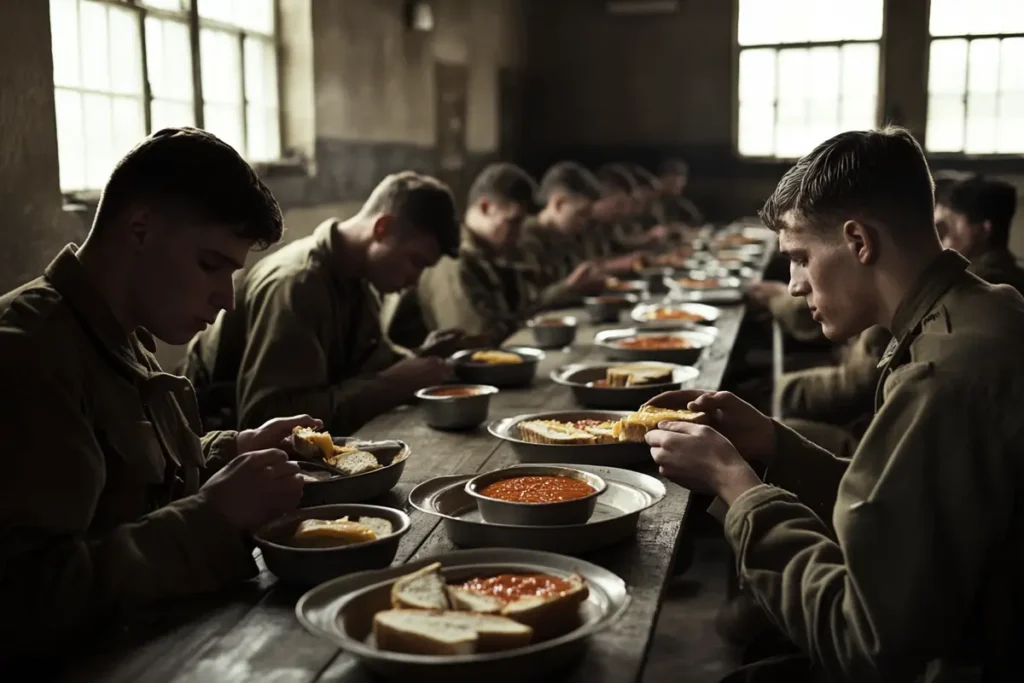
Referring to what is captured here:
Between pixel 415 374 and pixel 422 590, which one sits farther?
pixel 415 374

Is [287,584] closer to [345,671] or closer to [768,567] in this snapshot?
[345,671]

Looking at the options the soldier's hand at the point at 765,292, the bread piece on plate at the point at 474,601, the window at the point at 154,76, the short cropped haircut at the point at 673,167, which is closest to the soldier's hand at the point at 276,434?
the bread piece on plate at the point at 474,601

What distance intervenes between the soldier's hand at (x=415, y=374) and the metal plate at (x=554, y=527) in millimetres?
1036

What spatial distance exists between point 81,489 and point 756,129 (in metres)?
11.3

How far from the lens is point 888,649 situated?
1.44 metres

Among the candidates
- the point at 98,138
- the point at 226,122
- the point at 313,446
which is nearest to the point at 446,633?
the point at 313,446

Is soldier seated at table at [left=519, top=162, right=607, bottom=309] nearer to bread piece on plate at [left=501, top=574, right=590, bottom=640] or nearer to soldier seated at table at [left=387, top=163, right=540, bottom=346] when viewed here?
soldier seated at table at [left=387, top=163, right=540, bottom=346]

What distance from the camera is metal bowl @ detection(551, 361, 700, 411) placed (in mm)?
2756

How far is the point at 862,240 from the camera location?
178 centimetres

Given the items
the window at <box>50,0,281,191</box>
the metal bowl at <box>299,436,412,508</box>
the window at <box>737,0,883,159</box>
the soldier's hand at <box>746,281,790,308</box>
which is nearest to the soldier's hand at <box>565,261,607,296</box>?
the soldier's hand at <box>746,281,790,308</box>

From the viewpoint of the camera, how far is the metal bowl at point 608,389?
9.04 ft

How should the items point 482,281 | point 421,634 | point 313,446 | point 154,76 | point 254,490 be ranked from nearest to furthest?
1. point 421,634
2. point 254,490
3. point 313,446
4. point 154,76
5. point 482,281

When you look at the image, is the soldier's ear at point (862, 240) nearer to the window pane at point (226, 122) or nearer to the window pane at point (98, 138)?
the window pane at point (98, 138)

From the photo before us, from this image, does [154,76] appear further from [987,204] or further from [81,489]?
[987,204]
